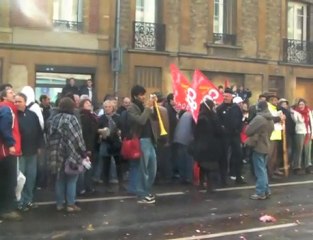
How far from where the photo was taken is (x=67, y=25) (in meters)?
20.2

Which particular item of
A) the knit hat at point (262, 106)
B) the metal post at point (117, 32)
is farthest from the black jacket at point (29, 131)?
the metal post at point (117, 32)

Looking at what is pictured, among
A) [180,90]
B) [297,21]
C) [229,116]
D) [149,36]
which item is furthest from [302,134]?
[297,21]

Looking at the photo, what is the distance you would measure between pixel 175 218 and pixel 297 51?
18.9 meters

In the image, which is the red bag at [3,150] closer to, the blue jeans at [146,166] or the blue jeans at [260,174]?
the blue jeans at [146,166]

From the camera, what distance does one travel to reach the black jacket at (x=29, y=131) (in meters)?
9.62

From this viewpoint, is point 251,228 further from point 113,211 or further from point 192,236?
point 113,211

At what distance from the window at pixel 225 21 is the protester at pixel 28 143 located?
1538cm

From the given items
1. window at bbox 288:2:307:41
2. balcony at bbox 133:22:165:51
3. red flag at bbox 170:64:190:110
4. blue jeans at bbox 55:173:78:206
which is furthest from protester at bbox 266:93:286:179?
window at bbox 288:2:307:41

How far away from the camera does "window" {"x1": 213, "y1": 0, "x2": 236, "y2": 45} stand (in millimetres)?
24344

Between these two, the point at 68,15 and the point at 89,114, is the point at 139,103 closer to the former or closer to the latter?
the point at 89,114

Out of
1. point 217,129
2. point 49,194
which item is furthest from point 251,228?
point 49,194

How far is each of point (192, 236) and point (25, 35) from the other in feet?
40.8

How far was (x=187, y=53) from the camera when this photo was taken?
22750 millimetres

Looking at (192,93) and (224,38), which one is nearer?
(192,93)
